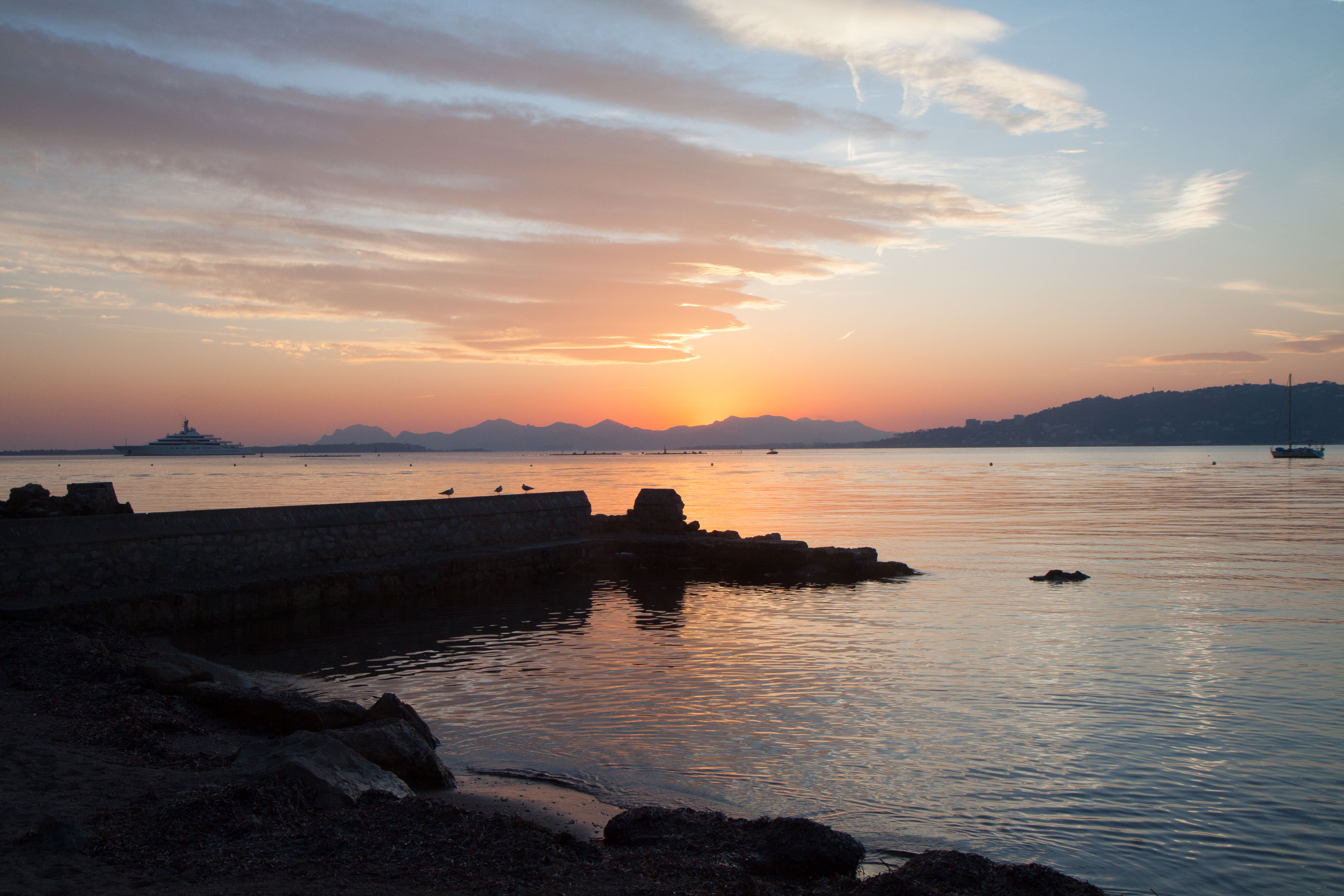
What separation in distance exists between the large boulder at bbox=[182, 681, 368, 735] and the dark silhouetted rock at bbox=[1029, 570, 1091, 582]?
47.4 ft

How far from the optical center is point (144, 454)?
511 feet

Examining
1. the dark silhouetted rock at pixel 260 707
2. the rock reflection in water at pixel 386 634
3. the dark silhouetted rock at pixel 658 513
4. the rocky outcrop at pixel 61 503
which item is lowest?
the rock reflection in water at pixel 386 634

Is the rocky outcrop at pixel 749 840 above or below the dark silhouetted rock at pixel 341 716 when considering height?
below

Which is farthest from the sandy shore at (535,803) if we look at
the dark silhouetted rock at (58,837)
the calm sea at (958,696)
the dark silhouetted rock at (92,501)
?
the dark silhouetted rock at (92,501)

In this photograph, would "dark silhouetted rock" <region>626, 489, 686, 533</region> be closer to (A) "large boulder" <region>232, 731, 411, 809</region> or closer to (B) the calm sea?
(B) the calm sea

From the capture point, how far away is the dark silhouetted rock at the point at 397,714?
6789 millimetres

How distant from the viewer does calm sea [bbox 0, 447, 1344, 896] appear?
5707mm

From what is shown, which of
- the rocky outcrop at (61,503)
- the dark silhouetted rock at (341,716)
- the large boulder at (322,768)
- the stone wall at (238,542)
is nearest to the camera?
the large boulder at (322,768)

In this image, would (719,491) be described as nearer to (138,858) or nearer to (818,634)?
(818,634)

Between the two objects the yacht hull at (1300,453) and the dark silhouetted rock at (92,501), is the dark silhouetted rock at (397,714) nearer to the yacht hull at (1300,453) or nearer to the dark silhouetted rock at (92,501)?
the dark silhouetted rock at (92,501)

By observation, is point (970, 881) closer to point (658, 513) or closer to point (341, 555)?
point (341, 555)

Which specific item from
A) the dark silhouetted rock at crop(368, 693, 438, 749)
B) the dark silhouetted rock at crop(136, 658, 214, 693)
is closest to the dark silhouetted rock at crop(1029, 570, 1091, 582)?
the dark silhouetted rock at crop(368, 693, 438, 749)

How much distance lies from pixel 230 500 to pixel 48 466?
9690 centimetres

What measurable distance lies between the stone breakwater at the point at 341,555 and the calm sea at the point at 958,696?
3.33 feet
